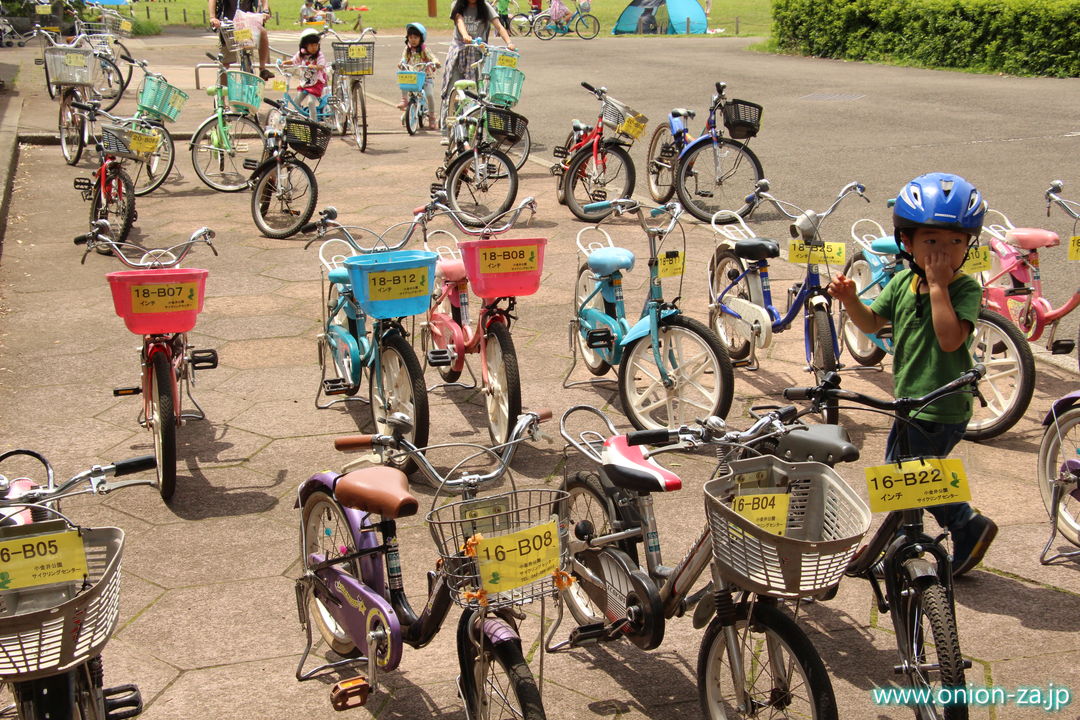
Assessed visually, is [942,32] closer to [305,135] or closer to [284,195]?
[305,135]

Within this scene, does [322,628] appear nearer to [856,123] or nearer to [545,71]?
[856,123]

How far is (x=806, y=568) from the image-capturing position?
7.95ft

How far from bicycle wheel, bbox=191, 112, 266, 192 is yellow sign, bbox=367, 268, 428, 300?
653cm

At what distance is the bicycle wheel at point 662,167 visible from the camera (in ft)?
32.4

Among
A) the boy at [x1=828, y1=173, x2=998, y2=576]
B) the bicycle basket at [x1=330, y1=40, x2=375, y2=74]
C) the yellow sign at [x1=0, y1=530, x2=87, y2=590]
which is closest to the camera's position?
the yellow sign at [x1=0, y1=530, x2=87, y2=590]

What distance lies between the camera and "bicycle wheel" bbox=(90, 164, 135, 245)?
861cm

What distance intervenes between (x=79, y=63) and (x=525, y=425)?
10.4 m

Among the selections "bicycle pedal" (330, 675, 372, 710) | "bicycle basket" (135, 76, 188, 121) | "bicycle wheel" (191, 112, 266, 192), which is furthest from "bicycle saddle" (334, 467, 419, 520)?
"bicycle basket" (135, 76, 188, 121)

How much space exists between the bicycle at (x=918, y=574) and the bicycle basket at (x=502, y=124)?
23.3ft

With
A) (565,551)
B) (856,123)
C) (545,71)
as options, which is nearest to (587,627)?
(565,551)

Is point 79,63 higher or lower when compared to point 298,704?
higher

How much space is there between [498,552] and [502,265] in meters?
2.50

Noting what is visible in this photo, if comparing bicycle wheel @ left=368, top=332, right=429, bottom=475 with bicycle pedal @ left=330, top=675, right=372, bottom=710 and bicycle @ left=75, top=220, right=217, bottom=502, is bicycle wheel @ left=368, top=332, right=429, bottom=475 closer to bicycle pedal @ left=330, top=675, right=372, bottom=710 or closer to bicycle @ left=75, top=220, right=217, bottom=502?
bicycle @ left=75, top=220, right=217, bottom=502

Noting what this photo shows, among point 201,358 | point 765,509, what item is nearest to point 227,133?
point 201,358
